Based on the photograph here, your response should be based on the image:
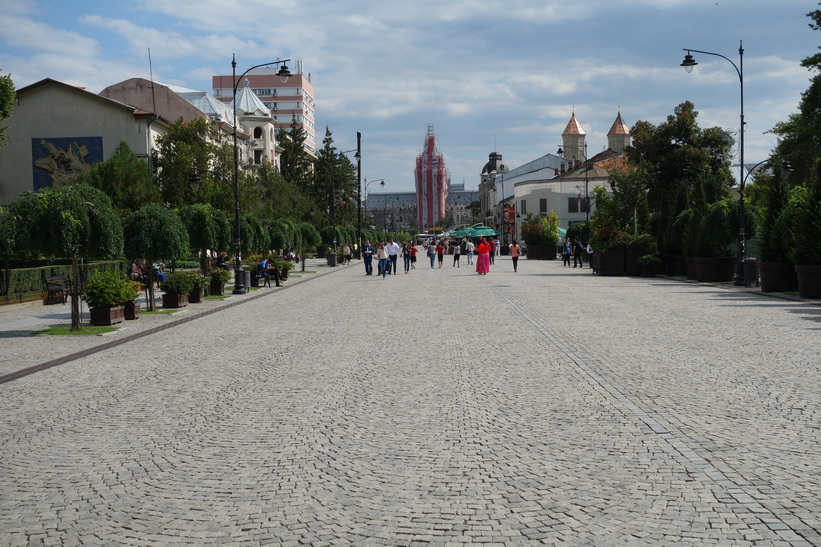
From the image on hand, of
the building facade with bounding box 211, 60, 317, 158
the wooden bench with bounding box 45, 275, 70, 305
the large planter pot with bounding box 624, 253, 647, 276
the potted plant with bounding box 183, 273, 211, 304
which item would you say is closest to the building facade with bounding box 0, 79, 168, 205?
the wooden bench with bounding box 45, 275, 70, 305

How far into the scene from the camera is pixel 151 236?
19703 millimetres

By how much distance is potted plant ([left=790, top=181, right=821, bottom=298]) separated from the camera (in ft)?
71.6

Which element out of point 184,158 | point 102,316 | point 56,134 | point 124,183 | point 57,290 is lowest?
point 102,316

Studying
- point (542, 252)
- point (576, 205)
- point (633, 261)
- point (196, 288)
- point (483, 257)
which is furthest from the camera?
point (576, 205)

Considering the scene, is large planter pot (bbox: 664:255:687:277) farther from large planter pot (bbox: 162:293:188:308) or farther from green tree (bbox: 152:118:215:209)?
green tree (bbox: 152:118:215:209)

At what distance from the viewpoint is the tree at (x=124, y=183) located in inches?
1705

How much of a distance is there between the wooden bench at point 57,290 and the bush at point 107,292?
7229mm

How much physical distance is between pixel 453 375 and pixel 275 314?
1036 centimetres

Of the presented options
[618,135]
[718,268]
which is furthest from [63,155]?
[618,135]

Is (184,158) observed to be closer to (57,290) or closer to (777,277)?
(57,290)

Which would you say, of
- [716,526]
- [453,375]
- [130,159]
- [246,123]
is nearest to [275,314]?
[453,375]

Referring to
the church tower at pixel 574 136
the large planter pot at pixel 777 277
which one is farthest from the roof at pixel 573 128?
the large planter pot at pixel 777 277

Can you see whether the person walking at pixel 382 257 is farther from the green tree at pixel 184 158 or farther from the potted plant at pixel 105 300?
the potted plant at pixel 105 300

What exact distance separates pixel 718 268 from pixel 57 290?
75.5ft
